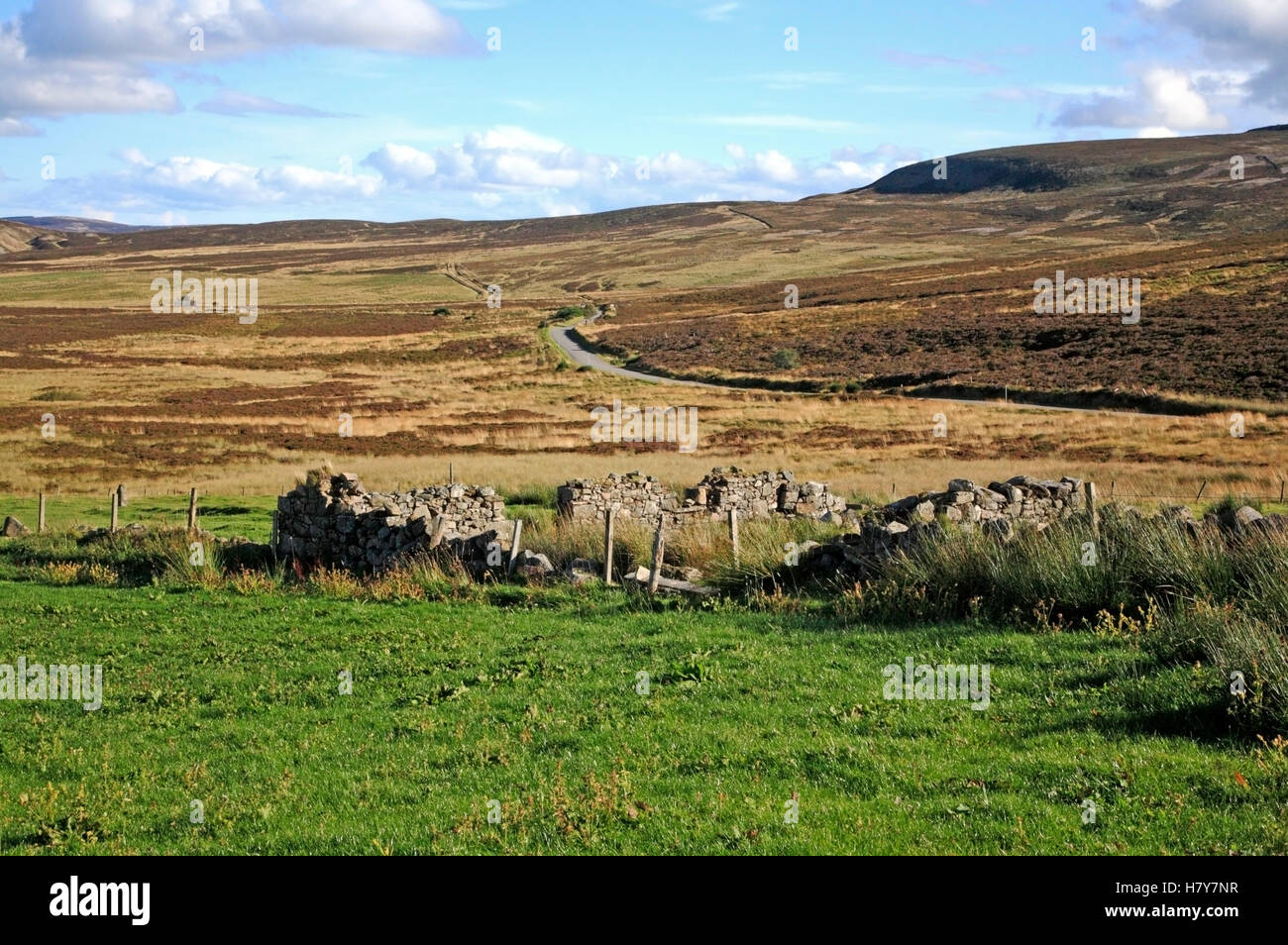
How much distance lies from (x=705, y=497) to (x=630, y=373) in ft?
182

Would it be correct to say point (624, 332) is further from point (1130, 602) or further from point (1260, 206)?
point (1260, 206)

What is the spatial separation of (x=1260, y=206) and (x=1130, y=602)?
7569 inches

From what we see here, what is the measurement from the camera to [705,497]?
2477 centimetres

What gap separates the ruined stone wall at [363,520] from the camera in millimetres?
20484

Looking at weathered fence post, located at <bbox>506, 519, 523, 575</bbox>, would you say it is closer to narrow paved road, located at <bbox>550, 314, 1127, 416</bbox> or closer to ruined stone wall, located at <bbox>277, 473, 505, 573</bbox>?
ruined stone wall, located at <bbox>277, 473, 505, 573</bbox>

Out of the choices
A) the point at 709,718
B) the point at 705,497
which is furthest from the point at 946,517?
the point at 705,497

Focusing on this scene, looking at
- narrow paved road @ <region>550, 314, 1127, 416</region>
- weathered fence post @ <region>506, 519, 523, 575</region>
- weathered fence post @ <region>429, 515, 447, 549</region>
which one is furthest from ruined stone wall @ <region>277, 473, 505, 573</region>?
narrow paved road @ <region>550, 314, 1127, 416</region>

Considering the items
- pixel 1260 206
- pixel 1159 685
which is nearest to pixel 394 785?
pixel 1159 685

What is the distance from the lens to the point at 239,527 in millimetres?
26609

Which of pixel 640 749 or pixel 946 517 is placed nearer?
pixel 640 749

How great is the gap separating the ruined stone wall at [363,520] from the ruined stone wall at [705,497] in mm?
2207

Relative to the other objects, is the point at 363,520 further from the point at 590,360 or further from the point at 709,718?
the point at 590,360

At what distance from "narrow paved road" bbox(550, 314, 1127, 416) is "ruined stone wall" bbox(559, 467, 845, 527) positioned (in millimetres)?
32629

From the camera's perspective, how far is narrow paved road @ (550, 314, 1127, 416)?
56.0 metres
